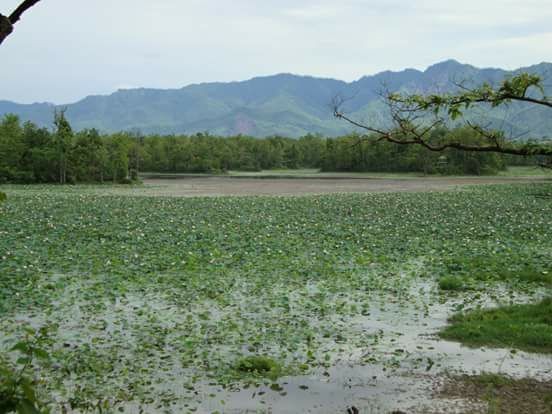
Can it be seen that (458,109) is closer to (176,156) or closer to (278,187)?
(278,187)

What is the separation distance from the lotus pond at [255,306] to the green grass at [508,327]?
0.26 meters

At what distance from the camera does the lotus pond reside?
22.7 feet

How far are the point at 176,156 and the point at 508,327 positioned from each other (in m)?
89.0

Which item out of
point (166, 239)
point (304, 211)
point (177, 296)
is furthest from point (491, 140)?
point (304, 211)

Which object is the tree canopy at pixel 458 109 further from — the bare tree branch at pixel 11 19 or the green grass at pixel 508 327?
the green grass at pixel 508 327

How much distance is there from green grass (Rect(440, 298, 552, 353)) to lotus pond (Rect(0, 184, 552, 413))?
260mm

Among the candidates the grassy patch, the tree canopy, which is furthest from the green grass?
the tree canopy

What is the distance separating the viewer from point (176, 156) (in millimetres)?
95312

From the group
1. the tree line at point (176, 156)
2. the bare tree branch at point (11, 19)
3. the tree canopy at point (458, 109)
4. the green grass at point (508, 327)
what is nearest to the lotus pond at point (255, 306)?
the green grass at point (508, 327)

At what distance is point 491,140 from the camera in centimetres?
573

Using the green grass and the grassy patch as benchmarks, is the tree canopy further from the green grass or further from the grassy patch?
the green grass

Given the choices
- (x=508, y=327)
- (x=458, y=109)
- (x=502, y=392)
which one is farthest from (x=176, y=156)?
(x=458, y=109)

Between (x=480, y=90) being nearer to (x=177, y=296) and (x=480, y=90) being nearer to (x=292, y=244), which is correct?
(x=177, y=296)

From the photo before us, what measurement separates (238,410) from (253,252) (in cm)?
1030
